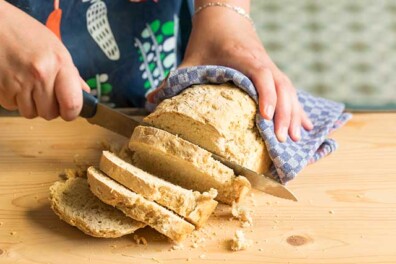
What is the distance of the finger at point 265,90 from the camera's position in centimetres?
141

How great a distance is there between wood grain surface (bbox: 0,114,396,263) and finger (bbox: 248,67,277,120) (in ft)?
0.56

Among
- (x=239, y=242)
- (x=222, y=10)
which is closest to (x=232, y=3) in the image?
(x=222, y=10)

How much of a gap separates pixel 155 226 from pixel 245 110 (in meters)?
0.32

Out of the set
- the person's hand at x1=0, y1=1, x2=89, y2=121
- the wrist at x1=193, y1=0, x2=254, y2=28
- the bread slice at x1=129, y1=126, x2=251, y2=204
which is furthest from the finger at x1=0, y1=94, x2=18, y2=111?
the wrist at x1=193, y1=0, x2=254, y2=28

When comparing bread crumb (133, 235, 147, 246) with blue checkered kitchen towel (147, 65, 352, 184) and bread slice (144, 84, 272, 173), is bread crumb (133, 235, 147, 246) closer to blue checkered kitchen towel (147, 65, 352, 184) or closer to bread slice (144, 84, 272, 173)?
bread slice (144, 84, 272, 173)

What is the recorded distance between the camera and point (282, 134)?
1.44 meters

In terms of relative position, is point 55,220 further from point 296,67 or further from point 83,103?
point 296,67

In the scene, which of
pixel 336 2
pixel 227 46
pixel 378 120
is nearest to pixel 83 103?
pixel 227 46

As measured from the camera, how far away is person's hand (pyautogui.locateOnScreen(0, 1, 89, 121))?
4.47ft

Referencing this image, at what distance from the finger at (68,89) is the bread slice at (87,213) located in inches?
6.4

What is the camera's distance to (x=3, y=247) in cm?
126

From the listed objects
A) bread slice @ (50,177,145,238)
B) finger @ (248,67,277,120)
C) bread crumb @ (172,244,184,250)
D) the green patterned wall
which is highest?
finger @ (248,67,277,120)

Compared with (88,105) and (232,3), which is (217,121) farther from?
(232,3)

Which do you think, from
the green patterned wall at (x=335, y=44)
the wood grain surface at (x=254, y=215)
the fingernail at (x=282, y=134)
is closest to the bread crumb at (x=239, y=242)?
the wood grain surface at (x=254, y=215)
